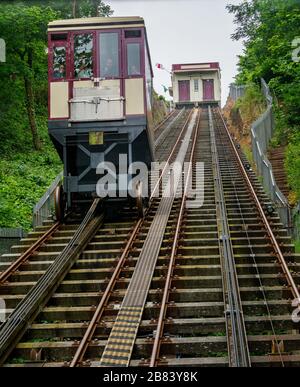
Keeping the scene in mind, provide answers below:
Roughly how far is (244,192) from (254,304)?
21.5 feet

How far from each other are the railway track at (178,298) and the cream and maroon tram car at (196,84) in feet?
123

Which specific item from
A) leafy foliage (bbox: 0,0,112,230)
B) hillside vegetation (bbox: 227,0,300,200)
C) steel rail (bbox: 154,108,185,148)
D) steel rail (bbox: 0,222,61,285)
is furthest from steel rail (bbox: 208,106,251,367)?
steel rail (bbox: 154,108,185,148)

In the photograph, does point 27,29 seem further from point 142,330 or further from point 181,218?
point 142,330

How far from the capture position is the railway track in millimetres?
5492

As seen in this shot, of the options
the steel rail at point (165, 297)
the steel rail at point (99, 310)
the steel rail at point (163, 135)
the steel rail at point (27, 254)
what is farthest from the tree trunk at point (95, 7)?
the steel rail at point (99, 310)

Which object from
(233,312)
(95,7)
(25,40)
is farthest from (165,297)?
(95,7)

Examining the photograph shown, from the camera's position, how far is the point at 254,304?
21.4 feet

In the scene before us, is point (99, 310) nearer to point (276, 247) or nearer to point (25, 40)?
point (276, 247)

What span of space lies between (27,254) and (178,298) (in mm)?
3052

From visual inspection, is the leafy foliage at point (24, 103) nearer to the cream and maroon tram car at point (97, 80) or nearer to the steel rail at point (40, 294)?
the cream and maroon tram car at point (97, 80)

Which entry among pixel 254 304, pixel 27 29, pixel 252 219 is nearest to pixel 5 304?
pixel 254 304

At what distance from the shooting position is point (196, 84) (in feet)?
159

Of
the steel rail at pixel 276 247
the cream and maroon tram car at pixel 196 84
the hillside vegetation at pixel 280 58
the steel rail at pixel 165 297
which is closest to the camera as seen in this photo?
the steel rail at pixel 165 297

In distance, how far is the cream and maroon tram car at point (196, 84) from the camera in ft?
156
